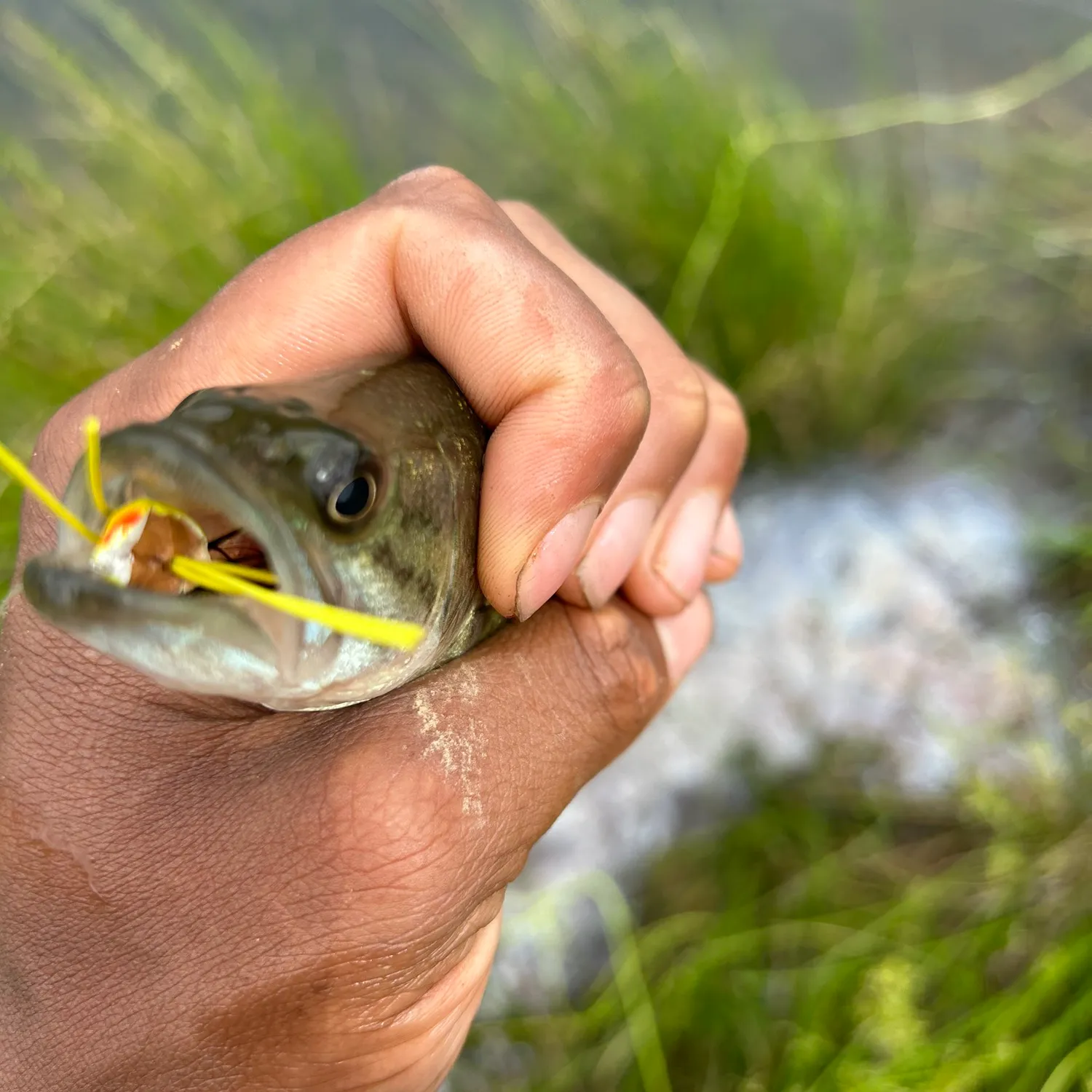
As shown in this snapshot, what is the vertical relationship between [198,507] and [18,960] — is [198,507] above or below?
above

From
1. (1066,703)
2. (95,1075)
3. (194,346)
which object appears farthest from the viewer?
(1066,703)

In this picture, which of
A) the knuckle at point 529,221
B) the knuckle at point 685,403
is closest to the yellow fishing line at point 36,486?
the knuckle at point 685,403

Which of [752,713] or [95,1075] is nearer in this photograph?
[95,1075]

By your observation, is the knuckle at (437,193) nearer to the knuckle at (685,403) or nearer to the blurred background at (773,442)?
the knuckle at (685,403)

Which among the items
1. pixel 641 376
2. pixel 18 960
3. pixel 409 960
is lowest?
pixel 409 960

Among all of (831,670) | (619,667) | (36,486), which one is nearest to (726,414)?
(619,667)

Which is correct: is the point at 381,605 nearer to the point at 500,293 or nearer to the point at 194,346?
the point at 500,293

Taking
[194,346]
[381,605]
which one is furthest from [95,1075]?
[194,346]

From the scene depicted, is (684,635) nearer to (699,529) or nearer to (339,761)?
(699,529)
